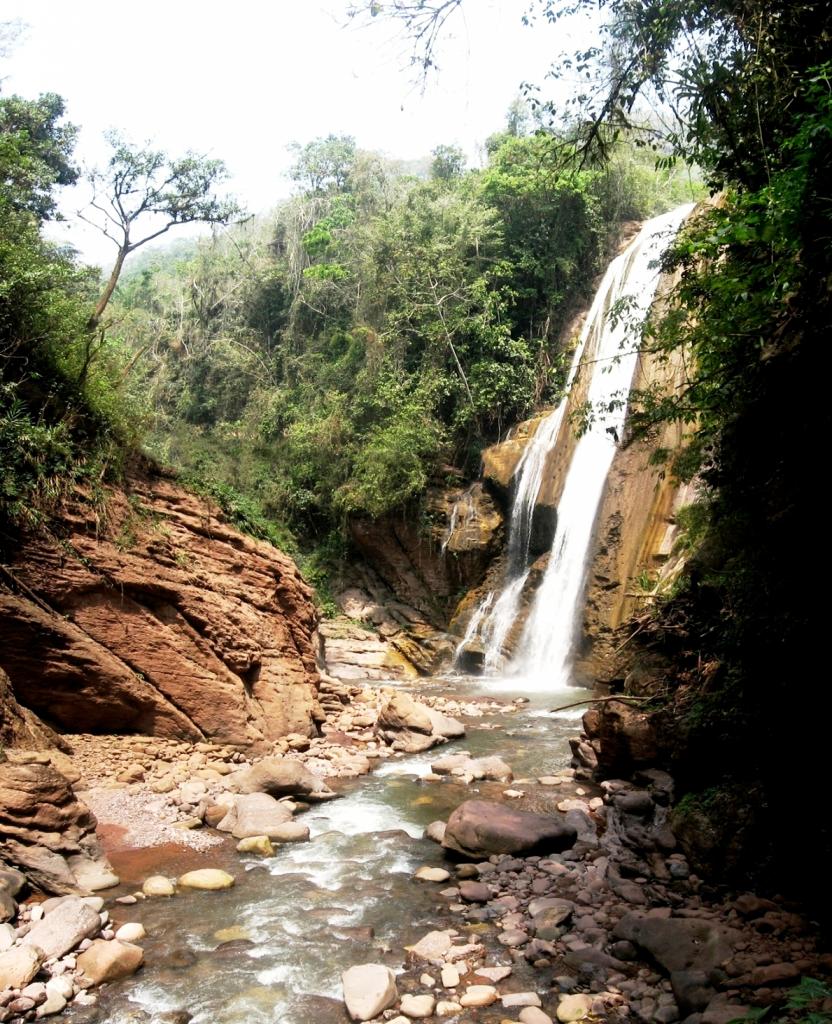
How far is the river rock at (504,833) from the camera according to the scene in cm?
660

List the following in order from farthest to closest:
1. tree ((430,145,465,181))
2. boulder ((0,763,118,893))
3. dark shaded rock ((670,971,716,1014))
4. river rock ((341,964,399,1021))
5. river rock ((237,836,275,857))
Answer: tree ((430,145,465,181)), river rock ((237,836,275,857)), boulder ((0,763,118,893)), river rock ((341,964,399,1021)), dark shaded rock ((670,971,716,1014))

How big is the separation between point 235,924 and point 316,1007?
124 cm

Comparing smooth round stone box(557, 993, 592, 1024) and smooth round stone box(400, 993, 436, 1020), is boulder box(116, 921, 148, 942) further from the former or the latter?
smooth round stone box(557, 993, 592, 1024)

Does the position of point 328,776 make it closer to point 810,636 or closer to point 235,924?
point 235,924

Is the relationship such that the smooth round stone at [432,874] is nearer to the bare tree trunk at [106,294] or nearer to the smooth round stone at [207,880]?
the smooth round stone at [207,880]

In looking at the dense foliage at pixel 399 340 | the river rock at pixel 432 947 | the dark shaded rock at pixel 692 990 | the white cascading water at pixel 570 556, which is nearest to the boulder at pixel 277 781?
the river rock at pixel 432 947

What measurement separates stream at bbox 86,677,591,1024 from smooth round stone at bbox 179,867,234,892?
0.10m

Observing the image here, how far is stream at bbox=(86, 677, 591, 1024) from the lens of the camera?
4438 mm

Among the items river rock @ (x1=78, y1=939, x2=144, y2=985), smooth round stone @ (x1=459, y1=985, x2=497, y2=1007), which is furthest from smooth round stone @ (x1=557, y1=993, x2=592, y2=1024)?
river rock @ (x1=78, y1=939, x2=144, y2=985)

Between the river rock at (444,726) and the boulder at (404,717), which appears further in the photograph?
the river rock at (444,726)

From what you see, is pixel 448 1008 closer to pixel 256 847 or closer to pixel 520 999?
pixel 520 999

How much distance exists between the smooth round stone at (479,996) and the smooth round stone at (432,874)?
173cm

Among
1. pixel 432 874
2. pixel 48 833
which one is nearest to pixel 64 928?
pixel 48 833

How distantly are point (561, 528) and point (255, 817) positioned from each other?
12.3m
